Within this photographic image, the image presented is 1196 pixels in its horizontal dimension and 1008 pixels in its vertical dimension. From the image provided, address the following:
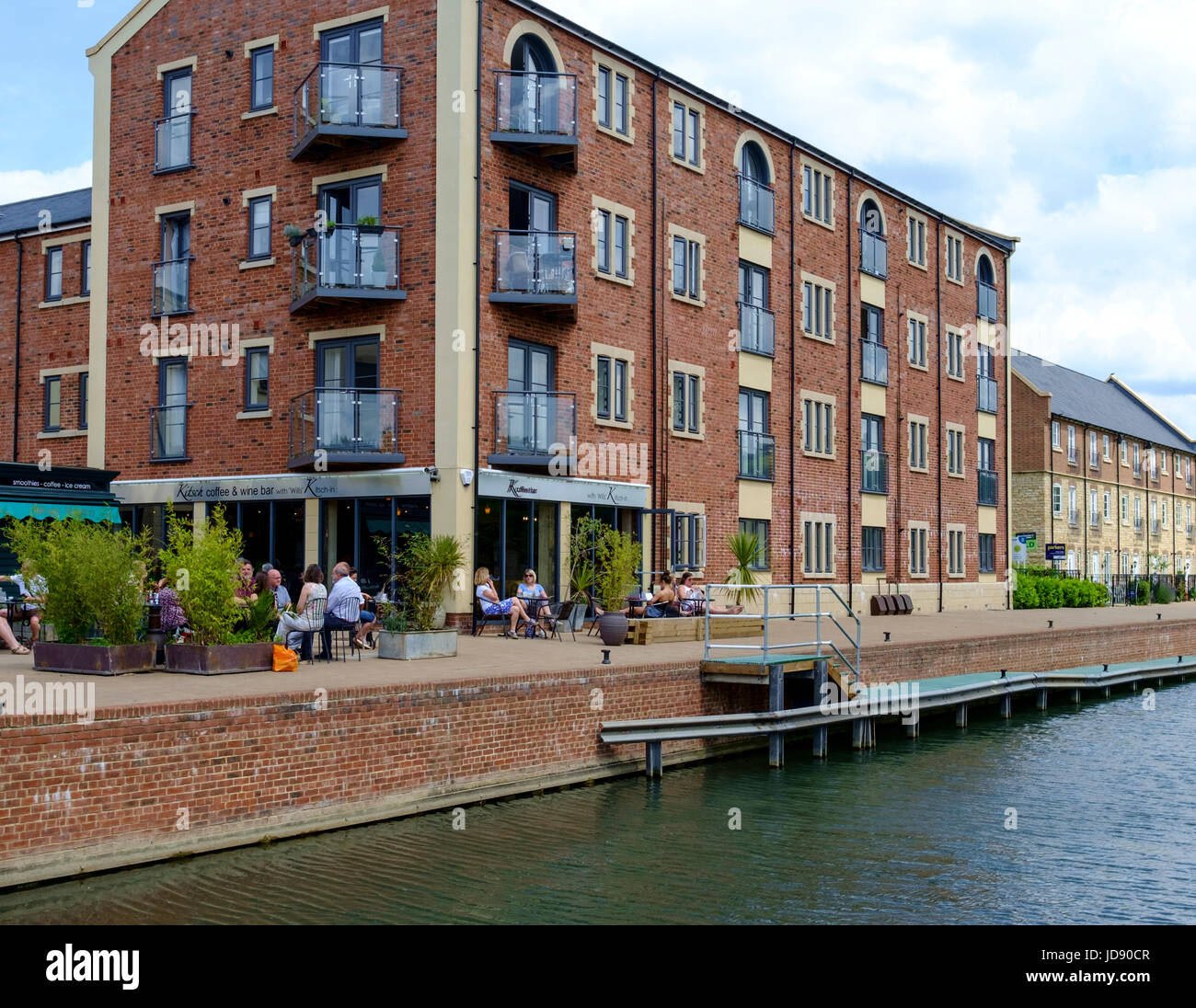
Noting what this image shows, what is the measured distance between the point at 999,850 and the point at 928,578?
25938 millimetres

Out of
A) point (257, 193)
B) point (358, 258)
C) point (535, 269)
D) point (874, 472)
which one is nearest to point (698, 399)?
point (535, 269)

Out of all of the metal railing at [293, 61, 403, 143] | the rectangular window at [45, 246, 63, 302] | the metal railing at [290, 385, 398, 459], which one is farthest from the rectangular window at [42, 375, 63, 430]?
the metal railing at [293, 61, 403, 143]

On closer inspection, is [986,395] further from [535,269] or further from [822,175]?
[535,269]

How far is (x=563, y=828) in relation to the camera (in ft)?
37.8

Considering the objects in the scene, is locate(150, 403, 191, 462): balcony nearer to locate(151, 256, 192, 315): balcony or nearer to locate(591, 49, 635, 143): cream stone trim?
locate(151, 256, 192, 315): balcony

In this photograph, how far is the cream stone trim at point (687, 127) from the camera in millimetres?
26406

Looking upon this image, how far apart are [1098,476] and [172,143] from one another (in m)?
45.3

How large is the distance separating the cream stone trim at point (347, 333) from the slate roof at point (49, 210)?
8.90 m

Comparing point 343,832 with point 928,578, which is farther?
Answer: point 928,578

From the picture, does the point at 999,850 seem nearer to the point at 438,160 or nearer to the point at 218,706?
the point at 218,706

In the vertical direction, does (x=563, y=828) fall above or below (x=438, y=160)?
below

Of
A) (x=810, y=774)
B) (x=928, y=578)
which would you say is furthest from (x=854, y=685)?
(x=928, y=578)

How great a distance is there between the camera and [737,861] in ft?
34.4

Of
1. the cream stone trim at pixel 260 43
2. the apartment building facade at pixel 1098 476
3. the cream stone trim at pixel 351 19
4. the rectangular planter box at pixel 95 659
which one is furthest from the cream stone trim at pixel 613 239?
the apartment building facade at pixel 1098 476
